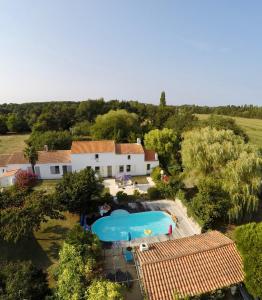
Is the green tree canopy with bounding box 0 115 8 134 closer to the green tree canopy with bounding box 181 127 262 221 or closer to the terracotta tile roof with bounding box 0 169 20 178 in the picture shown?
the terracotta tile roof with bounding box 0 169 20 178

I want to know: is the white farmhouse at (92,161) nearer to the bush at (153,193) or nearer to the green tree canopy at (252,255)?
the bush at (153,193)

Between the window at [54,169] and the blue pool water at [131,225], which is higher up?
the window at [54,169]

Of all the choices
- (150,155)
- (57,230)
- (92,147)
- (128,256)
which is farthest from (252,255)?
(92,147)

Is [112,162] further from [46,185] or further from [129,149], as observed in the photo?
[46,185]

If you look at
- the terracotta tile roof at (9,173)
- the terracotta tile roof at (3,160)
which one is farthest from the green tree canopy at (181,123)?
the terracotta tile roof at (3,160)

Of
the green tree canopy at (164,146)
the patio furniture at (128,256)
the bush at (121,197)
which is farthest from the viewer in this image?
the green tree canopy at (164,146)

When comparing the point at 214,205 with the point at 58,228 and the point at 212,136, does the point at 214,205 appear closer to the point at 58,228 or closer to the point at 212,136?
the point at 212,136
